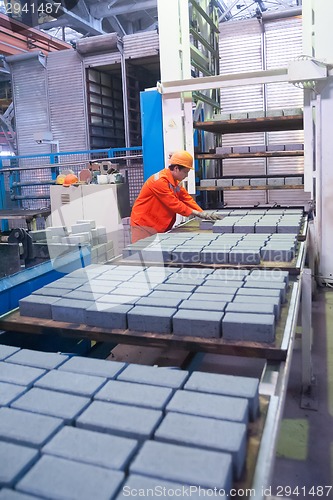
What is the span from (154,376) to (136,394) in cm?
16

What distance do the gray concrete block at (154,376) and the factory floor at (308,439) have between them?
110 cm

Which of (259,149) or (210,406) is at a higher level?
(259,149)

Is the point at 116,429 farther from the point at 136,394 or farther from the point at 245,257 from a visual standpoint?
the point at 245,257

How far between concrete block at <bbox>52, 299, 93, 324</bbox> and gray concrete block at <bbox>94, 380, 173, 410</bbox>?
640mm

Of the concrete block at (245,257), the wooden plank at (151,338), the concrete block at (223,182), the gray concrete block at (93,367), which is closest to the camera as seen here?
the gray concrete block at (93,367)

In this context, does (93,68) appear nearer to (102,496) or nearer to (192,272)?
(192,272)

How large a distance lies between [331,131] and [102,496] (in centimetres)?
496

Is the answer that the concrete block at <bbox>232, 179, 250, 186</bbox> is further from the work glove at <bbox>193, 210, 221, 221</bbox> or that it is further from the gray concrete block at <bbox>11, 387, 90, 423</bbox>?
the gray concrete block at <bbox>11, 387, 90, 423</bbox>

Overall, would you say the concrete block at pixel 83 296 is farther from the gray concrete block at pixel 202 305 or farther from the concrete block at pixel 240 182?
the concrete block at pixel 240 182

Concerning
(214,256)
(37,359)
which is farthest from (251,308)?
(214,256)

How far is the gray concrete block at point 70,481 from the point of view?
3.81 ft

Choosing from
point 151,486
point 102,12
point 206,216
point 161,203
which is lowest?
point 151,486

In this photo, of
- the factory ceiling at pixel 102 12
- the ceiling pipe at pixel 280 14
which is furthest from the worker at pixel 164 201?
the factory ceiling at pixel 102 12

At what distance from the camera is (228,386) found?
1643 millimetres
